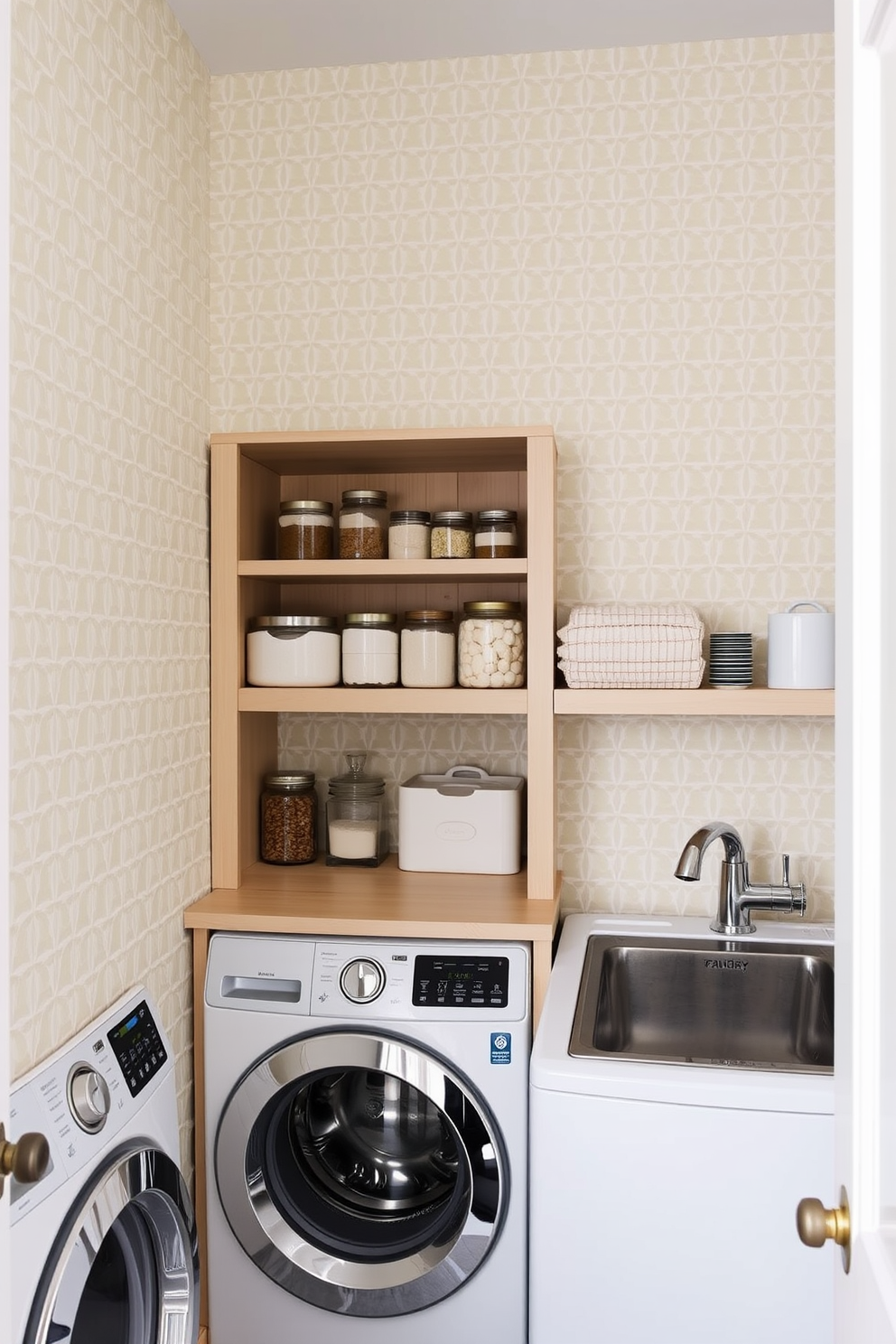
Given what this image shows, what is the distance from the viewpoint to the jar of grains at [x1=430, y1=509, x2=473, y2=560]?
84.0 inches

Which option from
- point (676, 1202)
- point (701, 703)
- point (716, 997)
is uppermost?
point (701, 703)

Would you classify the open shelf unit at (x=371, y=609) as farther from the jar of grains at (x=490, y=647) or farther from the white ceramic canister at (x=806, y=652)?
the white ceramic canister at (x=806, y=652)

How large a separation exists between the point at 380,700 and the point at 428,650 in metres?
0.14

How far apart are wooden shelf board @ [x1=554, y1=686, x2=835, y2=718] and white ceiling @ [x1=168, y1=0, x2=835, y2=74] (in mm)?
1380

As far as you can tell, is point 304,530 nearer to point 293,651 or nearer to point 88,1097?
point 293,651

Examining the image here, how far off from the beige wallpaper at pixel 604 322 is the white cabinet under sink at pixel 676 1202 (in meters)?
0.80

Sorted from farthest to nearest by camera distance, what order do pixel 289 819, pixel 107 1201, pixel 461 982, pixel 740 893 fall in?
pixel 289 819, pixel 740 893, pixel 461 982, pixel 107 1201

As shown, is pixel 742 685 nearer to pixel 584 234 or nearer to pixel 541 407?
pixel 541 407

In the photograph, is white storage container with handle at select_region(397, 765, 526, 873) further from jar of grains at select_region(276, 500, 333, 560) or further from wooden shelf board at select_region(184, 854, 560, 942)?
jar of grains at select_region(276, 500, 333, 560)

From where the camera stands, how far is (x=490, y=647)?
210cm

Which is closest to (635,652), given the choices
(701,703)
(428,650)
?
(701,703)

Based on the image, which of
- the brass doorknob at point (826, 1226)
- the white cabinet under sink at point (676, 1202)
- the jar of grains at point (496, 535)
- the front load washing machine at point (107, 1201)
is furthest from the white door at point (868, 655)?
the jar of grains at point (496, 535)

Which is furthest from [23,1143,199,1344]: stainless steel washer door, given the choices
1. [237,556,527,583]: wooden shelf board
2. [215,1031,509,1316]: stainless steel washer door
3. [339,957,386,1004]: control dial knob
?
[237,556,527,583]: wooden shelf board

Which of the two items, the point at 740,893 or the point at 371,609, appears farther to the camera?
the point at 371,609
